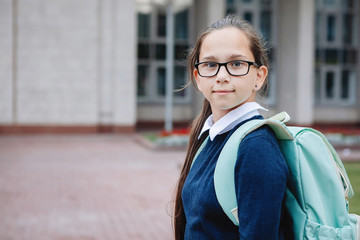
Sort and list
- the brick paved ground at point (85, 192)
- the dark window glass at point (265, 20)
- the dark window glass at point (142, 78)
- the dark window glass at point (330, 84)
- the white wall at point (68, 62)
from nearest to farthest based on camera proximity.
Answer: the brick paved ground at point (85, 192), the white wall at point (68, 62), the dark window glass at point (142, 78), the dark window glass at point (265, 20), the dark window glass at point (330, 84)

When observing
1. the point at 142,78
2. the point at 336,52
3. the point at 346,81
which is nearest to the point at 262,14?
the point at 336,52

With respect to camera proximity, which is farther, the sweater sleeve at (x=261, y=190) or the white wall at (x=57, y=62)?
the white wall at (x=57, y=62)

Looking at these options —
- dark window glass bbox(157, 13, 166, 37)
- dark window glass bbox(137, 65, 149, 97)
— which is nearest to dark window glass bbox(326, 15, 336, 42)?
dark window glass bbox(157, 13, 166, 37)

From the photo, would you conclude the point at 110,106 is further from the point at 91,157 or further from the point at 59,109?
the point at 91,157

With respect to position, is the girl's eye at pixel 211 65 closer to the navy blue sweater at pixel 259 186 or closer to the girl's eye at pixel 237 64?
the girl's eye at pixel 237 64

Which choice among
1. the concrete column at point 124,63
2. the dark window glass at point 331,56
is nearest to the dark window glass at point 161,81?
the concrete column at point 124,63

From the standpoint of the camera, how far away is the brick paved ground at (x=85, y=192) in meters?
6.45

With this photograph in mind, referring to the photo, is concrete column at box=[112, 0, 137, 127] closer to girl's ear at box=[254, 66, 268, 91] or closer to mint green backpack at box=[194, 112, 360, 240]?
girl's ear at box=[254, 66, 268, 91]

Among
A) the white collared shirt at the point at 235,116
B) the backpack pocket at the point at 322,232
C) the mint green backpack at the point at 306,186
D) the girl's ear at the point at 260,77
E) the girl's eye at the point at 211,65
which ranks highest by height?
the girl's eye at the point at 211,65

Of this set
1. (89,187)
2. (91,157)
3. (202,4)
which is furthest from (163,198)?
(202,4)

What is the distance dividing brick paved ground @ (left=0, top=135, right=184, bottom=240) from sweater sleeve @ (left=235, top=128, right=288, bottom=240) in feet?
15.6

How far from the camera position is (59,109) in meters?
21.6

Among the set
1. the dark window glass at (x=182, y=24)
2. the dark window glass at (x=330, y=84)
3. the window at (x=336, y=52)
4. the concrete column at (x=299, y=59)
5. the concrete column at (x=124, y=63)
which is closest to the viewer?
the concrete column at (x=124, y=63)

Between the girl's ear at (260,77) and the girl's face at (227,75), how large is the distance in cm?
2
